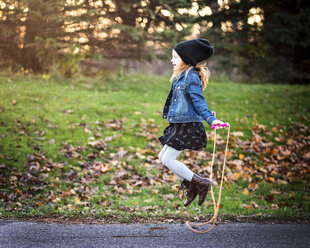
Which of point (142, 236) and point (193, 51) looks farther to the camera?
point (142, 236)

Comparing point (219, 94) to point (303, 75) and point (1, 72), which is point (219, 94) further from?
point (1, 72)

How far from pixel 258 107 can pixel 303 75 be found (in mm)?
5848

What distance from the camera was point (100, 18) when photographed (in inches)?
207

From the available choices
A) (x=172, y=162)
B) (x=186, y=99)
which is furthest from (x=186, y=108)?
(x=172, y=162)

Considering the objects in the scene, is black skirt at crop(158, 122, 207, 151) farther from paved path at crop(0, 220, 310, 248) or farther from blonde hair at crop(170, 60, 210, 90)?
paved path at crop(0, 220, 310, 248)

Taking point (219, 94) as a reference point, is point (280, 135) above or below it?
below

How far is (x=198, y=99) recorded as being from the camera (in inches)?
137

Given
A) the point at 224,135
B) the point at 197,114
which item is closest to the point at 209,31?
the point at 197,114

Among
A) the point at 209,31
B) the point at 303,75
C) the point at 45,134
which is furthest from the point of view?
the point at 303,75

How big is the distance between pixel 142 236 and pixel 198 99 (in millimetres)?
1948

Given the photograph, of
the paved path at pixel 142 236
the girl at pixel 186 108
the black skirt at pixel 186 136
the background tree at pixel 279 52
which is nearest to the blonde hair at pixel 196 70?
the girl at pixel 186 108

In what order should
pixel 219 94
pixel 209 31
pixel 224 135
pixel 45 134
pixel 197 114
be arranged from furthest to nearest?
pixel 219 94
pixel 224 135
pixel 45 134
pixel 209 31
pixel 197 114

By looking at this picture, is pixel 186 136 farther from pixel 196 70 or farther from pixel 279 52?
pixel 279 52

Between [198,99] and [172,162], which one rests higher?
[198,99]
